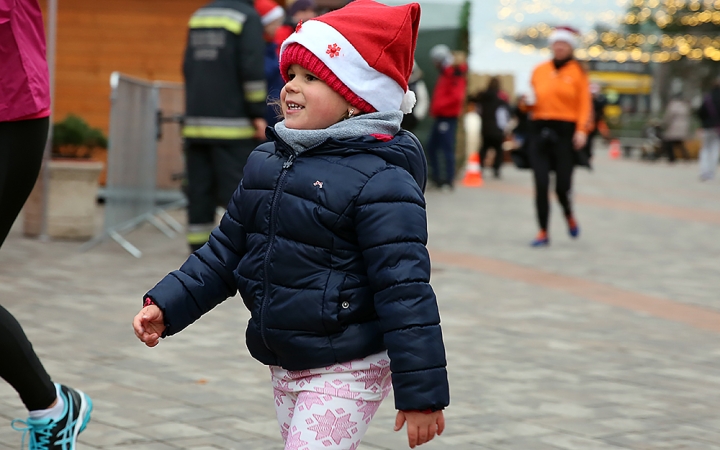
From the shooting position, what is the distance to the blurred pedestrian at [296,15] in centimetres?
904

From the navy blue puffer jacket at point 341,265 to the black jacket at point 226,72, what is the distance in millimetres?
5396

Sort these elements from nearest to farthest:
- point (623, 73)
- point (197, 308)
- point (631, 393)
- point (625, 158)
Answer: point (197, 308)
point (631, 393)
point (625, 158)
point (623, 73)

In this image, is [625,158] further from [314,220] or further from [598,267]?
[314,220]

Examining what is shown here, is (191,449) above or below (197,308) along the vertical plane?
below

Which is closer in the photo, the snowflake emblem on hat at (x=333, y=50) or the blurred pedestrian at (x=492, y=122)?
the snowflake emblem on hat at (x=333, y=50)

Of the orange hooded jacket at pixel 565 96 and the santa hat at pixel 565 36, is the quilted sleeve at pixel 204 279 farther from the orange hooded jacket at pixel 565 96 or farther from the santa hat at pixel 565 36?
the santa hat at pixel 565 36

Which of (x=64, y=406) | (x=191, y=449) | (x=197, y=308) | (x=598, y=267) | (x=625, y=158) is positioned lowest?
(x=625, y=158)

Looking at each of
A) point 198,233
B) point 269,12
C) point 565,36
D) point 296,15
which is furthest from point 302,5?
point 565,36

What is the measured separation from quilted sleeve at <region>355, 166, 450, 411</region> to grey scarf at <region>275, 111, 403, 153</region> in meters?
0.17

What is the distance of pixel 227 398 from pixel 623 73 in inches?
2188

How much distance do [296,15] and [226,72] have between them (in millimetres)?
1455

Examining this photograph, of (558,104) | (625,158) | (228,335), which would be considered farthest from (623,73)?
(228,335)

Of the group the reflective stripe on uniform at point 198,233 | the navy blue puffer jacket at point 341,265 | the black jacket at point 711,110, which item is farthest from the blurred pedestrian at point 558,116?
the black jacket at point 711,110

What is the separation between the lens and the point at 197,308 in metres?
2.92
